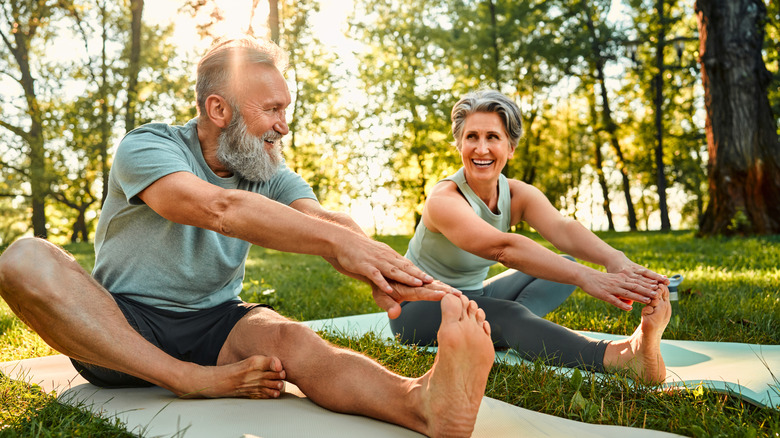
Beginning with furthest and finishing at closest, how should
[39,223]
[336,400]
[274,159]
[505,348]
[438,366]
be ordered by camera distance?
[39,223]
[505,348]
[274,159]
[336,400]
[438,366]

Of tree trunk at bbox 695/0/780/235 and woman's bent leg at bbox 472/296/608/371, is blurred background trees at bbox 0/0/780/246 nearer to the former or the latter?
tree trunk at bbox 695/0/780/235

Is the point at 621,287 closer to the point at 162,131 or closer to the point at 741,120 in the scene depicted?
the point at 162,131

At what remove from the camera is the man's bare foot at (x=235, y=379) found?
2.16m

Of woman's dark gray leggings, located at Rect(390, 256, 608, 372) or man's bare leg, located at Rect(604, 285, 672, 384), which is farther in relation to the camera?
woman's dark gray leggings, located at Rect(390, 256, 608, 372)

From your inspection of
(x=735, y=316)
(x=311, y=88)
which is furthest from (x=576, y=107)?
(x=735, y=316)

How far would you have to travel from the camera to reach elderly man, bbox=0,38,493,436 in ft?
6.00

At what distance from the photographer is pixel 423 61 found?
23.5 metres

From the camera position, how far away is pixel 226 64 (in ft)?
8.48

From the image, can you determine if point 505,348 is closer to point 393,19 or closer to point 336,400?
point 336,400

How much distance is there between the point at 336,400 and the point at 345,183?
79.2 feet

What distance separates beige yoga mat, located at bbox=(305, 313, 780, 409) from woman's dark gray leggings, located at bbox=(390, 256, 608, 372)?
99 millimetres

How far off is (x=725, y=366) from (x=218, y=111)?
2.69 metres

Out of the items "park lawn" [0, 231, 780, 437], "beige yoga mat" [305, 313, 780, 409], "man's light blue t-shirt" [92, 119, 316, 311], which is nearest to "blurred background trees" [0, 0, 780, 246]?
"park lawn" [0, 231, 780, 437]

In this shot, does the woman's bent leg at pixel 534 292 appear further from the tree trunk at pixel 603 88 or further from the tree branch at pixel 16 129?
the tree branch at pixel 16 129
